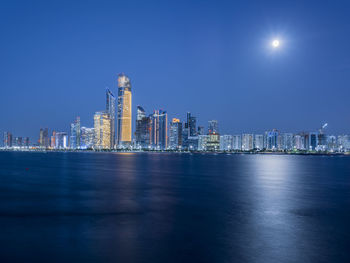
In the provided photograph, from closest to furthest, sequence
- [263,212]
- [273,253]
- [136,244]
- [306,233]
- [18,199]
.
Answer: [273,253] → [136,244] → [306,233] → [263,212] → [18,199]

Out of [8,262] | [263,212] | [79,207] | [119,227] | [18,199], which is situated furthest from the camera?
[18,199]

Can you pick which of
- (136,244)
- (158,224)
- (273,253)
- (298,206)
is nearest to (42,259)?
(136,244)

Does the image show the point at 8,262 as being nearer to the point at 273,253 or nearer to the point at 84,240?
the point at 84,240

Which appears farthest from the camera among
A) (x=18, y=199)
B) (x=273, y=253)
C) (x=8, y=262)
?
(x=18, y=199)

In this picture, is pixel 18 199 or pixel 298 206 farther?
pixel 18 199

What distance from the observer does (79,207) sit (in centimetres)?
2003

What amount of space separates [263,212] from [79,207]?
11773 mm

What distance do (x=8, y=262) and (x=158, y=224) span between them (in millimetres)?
7380

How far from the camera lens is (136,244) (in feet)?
39.5

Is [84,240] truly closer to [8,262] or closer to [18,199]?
[8,262]

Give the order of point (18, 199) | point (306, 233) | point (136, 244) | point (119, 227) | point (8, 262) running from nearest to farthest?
point (8, 262) < point (136, 244) < point (306, 233) < point (119, 227) < point (18, 199)

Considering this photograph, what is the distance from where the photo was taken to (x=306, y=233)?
45.3 ft

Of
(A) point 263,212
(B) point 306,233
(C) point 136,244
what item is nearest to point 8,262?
(C) point 136,244

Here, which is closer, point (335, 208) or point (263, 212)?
point (263, 212)
